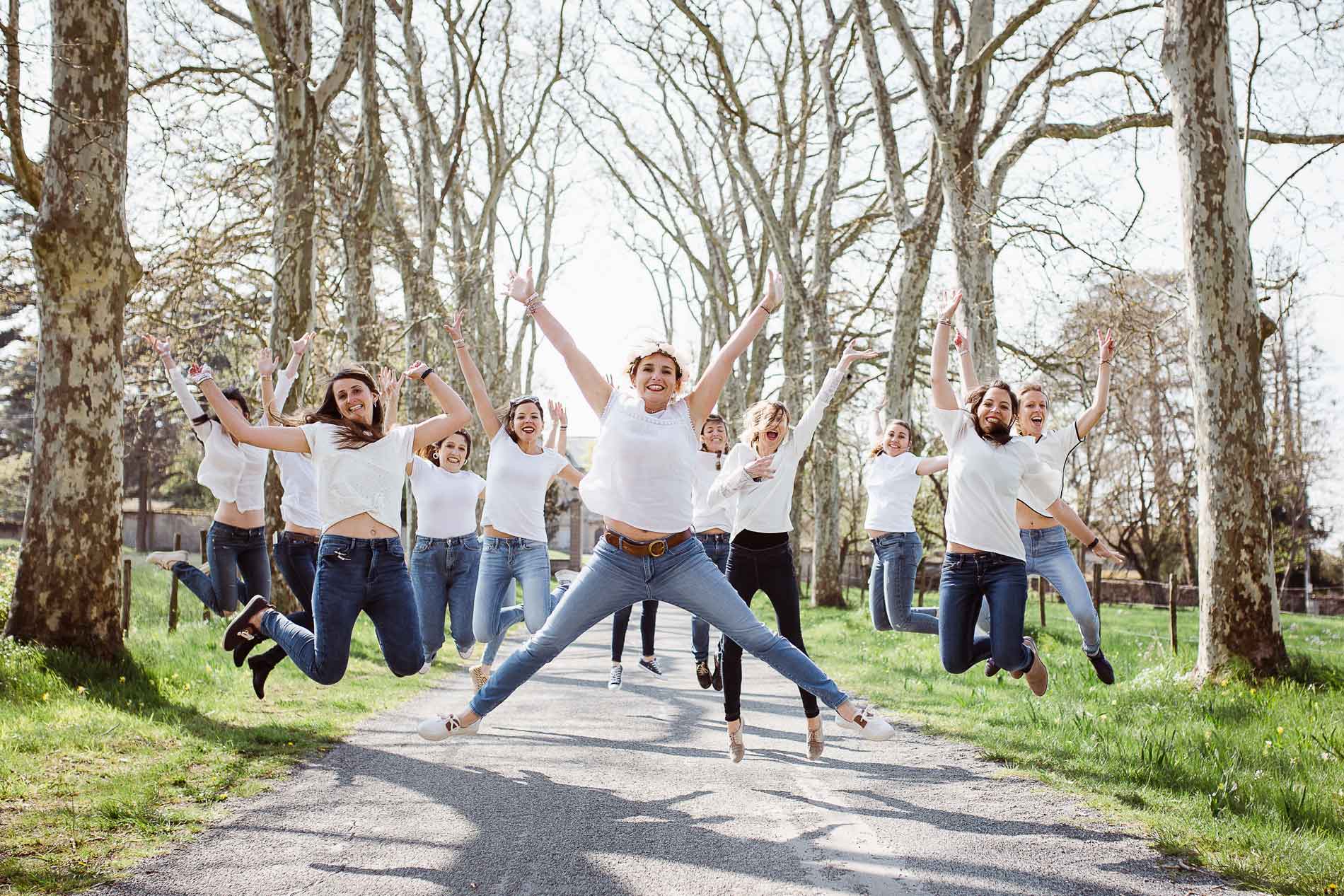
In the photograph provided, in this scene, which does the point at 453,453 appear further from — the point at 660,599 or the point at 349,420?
the point at 660,599

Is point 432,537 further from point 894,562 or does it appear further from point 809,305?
point 809,305

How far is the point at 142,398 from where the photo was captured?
57.7 feet

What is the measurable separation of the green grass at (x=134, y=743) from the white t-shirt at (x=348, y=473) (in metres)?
1.50

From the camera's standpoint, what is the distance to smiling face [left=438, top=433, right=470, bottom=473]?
8.52m

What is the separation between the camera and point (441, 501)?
27.2 feet

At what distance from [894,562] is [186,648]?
6312mm

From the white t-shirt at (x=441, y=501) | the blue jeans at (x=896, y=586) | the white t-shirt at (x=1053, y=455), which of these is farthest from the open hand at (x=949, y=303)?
the white t-shirt at (x=441, y=501)

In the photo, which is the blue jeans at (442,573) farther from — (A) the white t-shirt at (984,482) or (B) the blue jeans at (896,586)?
(A) the white t-shirt at (984,482)

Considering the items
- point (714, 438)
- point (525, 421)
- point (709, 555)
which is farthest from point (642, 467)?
point (714, 438)

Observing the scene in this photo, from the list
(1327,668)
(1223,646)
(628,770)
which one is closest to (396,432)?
(628,770)

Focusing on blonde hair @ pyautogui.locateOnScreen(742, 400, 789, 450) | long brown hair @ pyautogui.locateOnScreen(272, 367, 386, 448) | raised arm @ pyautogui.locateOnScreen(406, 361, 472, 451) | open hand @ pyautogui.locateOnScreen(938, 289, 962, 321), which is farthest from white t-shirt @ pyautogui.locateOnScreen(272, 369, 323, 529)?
open hand @ pyautogui.locateOnScreen(938, 289, 962, 321)

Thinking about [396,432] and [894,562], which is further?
[894,562]

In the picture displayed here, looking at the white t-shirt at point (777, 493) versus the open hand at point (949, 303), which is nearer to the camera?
the open hand at point (949, 303)

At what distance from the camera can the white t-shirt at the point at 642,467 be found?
5.05 m
